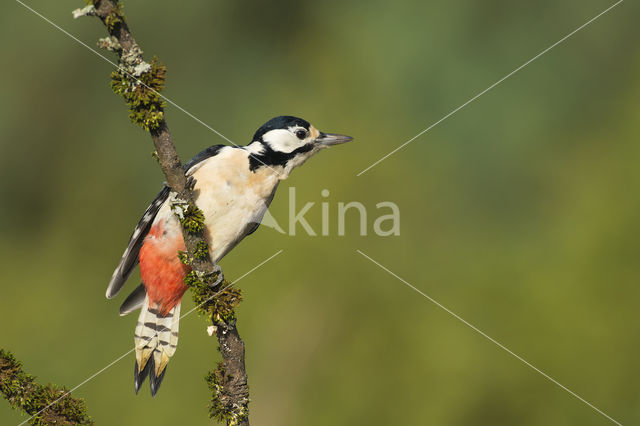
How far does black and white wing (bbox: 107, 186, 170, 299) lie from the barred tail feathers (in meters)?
0.19

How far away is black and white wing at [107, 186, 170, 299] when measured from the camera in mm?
2824

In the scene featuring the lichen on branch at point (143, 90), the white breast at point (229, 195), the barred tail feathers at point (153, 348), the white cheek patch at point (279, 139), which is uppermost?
the lichen on branch at point (143, 90)

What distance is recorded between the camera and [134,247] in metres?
2.95

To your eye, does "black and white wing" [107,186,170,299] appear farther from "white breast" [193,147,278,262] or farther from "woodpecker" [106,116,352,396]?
"white breast" [193,147,278,262]

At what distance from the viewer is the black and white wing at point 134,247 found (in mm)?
2824

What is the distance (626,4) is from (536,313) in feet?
11.0

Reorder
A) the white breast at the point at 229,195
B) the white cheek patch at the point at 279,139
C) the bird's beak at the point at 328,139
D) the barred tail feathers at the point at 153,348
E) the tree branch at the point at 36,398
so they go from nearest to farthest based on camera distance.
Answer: the tree branch at the point at 36,398 < the white breast at the point at 229,195 < the barred tail feathers at the point at 153,348 < the white cheek patch at the point at 279,139 < the bird's beak at the point at 328,139

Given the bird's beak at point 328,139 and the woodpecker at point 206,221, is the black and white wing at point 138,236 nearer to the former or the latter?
the woodpecker at point 206,221

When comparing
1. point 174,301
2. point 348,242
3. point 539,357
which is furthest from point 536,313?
point 174,301

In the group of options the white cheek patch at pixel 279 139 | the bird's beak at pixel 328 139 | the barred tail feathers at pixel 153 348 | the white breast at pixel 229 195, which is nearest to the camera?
the white breast at pixel 229 195

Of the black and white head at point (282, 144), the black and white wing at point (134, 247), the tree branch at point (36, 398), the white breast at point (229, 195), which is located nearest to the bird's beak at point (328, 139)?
the black and white head at point (282, 144)

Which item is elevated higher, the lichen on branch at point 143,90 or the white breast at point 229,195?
the lichen on branch at point 143,90

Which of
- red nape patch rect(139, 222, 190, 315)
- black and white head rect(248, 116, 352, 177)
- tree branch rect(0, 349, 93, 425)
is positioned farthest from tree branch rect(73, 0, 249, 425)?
black and white head rect(248, 116, 352, 177)

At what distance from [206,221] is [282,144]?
501mm
